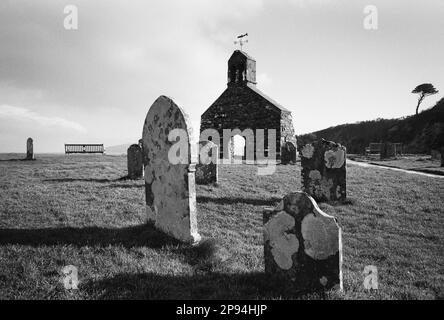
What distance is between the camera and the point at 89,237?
210 inches

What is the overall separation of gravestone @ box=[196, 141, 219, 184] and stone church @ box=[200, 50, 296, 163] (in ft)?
48.8

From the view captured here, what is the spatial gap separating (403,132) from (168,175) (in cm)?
4042

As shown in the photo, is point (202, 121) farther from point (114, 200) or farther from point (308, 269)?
point (308, 269)

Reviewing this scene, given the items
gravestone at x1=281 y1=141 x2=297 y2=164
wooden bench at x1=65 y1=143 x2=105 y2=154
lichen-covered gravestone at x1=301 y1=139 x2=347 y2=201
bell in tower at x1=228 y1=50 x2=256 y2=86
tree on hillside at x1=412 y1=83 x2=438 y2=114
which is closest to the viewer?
lichen-covered gravestone at x1=301 y1=139 x2=347 y2=201

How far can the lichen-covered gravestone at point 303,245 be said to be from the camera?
3.71 meters

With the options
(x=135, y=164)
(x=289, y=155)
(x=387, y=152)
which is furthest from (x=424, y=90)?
(x=135, y=164)

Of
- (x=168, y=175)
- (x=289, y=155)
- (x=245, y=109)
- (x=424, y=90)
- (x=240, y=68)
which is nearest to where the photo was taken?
(x=168, y=175)

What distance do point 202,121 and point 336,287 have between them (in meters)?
26.6

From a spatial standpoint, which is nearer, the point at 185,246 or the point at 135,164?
the point at 185,246

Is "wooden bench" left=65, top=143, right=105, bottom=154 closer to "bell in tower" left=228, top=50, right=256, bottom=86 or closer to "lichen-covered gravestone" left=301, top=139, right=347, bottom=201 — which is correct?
"bell in tower" left=228, top=50, right=256, bottom=86

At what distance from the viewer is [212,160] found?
11.3m

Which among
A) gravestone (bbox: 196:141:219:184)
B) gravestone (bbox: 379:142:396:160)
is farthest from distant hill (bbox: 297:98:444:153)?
gravestone (bbox: 196:141:219:184)

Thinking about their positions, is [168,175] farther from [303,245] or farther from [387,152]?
[387,152]

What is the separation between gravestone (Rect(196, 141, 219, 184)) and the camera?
36.9ft
